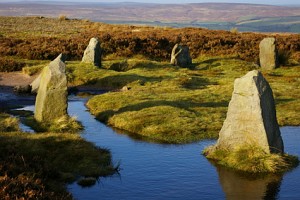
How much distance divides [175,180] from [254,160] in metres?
4.08

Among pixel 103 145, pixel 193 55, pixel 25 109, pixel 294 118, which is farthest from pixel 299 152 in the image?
pixel 193 55

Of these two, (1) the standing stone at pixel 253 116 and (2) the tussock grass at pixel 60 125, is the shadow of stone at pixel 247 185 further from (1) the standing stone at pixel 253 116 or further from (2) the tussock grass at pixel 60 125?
(2) the tussock grass at pixel 60 125

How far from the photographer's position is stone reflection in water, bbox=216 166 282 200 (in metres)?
19.6

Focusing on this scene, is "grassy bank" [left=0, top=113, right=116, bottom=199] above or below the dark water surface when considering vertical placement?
above

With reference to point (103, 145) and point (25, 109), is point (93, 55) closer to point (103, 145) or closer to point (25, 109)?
point (25, 109)

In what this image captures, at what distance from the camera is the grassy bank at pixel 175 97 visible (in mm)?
30438

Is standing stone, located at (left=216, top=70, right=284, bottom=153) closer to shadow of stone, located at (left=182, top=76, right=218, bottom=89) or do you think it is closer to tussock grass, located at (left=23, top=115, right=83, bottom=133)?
tussock grass, located at (left=23, top=115, right=83, bottom=133)

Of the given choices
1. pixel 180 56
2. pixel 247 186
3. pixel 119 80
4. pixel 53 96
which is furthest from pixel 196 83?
pixel 247 186

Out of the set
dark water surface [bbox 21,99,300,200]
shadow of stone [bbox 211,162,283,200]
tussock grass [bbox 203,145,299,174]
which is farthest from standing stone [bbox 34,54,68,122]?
shadow of stone [bbox 211,162,283,200]

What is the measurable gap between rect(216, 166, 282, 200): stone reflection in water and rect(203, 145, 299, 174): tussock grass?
0.62 metres

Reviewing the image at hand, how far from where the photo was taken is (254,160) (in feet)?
75.0

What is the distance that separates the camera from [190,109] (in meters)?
34.7

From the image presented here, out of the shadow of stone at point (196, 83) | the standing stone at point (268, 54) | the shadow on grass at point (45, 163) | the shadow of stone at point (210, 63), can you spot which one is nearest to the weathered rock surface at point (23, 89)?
the shadow of stone at point (196, 83)

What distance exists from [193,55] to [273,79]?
740 inches
